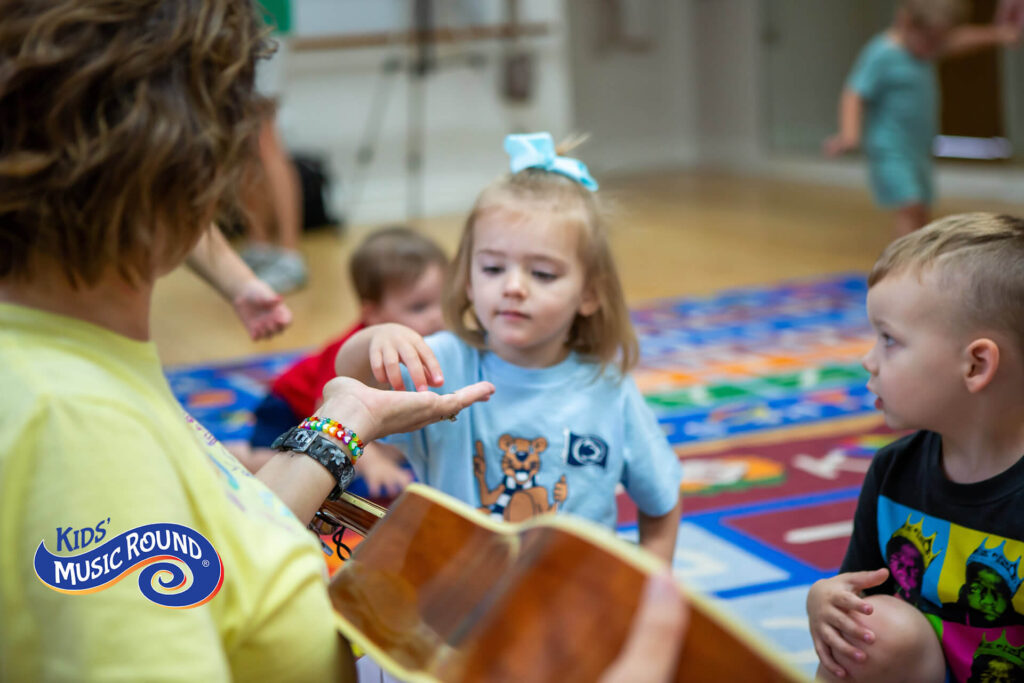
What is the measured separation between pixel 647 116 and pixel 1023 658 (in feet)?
25.8

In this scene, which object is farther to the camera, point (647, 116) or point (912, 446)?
point (647, 116)

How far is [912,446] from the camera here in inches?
49.8

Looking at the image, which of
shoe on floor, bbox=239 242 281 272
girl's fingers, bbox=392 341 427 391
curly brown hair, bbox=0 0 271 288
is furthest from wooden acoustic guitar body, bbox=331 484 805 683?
shoe on floor, bbox=239 242 281 272

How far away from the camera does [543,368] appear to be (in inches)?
61.1

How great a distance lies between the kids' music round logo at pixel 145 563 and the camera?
64cm

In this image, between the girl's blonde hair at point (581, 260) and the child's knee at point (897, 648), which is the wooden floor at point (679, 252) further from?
the child's knee at point (897, 648)

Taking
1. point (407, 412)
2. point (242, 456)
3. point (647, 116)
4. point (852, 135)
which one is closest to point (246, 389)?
point (242, 456)

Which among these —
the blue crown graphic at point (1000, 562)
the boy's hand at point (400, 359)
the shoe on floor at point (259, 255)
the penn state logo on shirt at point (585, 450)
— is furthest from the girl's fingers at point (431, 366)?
the shoe on floor at point (259, 255)

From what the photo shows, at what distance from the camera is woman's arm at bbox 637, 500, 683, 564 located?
1592mm

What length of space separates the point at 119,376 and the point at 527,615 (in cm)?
30

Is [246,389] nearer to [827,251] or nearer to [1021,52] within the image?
[827,251]

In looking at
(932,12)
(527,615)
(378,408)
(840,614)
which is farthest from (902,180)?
(527,615)

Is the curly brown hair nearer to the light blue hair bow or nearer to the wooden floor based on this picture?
the light blue hair bow

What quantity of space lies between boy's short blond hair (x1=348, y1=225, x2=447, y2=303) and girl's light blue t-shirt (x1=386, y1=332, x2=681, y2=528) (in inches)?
28.3
